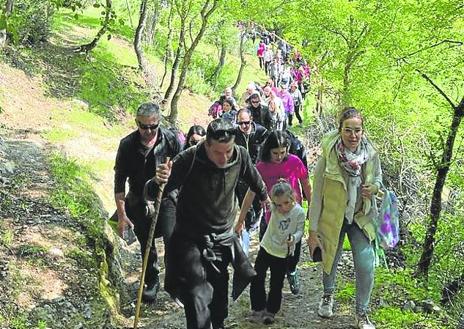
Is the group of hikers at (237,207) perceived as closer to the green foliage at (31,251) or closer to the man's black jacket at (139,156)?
the man's black jacket at (139,156)

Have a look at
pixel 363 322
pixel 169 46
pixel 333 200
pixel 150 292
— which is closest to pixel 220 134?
pixel 333 200

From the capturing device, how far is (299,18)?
14156mm

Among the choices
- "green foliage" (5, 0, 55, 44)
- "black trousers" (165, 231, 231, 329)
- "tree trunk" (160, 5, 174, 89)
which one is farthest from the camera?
"tree trunk" (160, 5, 174, 89)

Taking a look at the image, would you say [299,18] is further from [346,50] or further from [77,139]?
[77,139]

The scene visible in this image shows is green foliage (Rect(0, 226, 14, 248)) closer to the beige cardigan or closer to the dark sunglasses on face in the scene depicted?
the dark sunglasses on face

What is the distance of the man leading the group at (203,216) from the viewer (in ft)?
15.2

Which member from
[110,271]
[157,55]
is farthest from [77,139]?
[157,55]

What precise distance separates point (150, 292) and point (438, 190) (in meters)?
3.30

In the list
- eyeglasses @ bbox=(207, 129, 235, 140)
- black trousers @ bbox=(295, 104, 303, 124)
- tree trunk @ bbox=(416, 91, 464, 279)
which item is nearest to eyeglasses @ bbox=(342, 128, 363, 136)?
eyeglasses @ bbox=(207, 129, 235, 140)

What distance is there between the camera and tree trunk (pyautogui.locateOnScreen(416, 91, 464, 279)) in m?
6.37

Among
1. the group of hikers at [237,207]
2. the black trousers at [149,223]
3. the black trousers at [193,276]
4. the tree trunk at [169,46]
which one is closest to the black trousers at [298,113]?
the tree trunk at [169,46]

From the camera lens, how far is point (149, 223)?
6363 millimetres

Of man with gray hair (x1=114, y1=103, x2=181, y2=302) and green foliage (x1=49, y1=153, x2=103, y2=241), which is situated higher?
man with gray hair (x1=114, y1=103, x2=181, y2=302)

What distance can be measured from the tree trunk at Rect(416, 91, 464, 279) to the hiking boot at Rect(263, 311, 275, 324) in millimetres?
1962
